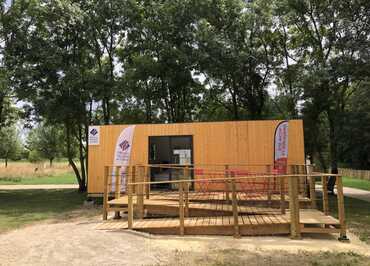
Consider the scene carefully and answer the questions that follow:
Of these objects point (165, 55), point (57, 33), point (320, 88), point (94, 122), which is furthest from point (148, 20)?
point (320, 88)

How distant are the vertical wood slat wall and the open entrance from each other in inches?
6.7

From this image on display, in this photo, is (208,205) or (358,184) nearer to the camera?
(208,205)

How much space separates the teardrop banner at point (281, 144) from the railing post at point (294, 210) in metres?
4.67

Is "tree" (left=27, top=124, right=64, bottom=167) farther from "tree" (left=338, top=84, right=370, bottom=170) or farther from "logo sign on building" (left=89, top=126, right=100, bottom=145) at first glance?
"tree" (left=338, top=84, right=370, bottom=170)

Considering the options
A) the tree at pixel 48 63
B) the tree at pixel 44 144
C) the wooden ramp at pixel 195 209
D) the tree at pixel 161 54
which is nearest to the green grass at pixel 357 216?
the wooden ramp at pixel 195 209

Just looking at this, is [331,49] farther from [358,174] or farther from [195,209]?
[358,174]

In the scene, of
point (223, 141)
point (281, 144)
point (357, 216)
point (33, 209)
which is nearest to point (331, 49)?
point (281, 144)

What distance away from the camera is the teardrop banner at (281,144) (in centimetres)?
1108

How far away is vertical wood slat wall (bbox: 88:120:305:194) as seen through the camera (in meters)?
11.2

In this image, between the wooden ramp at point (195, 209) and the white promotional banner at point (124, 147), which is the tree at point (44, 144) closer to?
the white promotional banner at point (124, 147)

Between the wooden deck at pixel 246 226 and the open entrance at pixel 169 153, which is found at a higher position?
the open entrance at pixel 169 153

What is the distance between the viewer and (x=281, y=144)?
36.6ft

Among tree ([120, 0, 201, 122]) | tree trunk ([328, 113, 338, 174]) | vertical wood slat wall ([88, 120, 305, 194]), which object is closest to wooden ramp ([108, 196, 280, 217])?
vertical wood slat wall ([88, 120, 305, 194])

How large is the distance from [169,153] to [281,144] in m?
3.65
